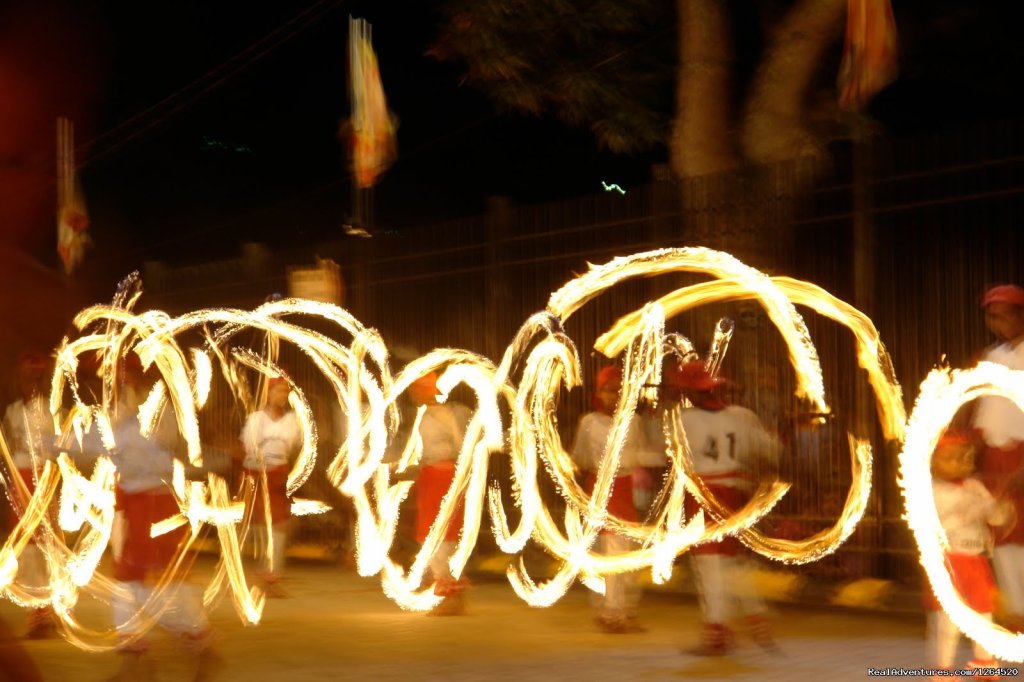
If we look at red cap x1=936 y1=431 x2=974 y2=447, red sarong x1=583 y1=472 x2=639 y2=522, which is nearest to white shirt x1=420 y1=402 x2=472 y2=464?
red sarong x1=583 y1=472 x2=639 y2=522

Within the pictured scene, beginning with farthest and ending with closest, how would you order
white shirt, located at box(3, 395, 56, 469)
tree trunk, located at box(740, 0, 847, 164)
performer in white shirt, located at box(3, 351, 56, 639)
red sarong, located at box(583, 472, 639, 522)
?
tree trunk, located at box(740, 0, 847, 164) → white shirt, located at box(3, 395, 56, 469) → performer in white shirt, located at box(3, 351, 56, 639) → red sarong, located at box(583, 472, 639, 522)

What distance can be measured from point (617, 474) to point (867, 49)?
3.78 m

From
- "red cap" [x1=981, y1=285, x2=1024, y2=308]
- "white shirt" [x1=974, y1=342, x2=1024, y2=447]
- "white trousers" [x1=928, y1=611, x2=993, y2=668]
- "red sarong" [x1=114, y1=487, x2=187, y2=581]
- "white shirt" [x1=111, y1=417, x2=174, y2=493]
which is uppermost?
"red cap" [x1=981, y1=285, x2=1024, y2=308]

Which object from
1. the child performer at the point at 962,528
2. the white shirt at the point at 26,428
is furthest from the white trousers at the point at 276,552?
the child performer at the point at 962,528

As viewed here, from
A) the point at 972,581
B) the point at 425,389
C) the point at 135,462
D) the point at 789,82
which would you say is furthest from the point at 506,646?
the point at 789,82

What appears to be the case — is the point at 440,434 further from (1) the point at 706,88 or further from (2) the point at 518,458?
(1) the point at 706,88

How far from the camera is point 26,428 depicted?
1162 cm

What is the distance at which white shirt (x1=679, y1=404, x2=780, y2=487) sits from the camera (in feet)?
31.5

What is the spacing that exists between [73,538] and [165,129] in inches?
779

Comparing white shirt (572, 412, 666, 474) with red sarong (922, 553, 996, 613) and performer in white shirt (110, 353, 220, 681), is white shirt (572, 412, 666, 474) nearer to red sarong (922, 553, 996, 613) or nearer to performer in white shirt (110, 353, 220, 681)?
performer in white shirt (110, 353, 220, 681)

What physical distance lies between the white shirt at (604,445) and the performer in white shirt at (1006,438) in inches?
120

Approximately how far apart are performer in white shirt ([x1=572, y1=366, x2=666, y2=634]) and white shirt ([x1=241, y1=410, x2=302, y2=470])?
3223mm

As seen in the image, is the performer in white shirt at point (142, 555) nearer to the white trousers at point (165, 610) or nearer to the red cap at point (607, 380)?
the white trousers at point (165, 610)

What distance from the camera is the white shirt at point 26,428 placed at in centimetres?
1141
